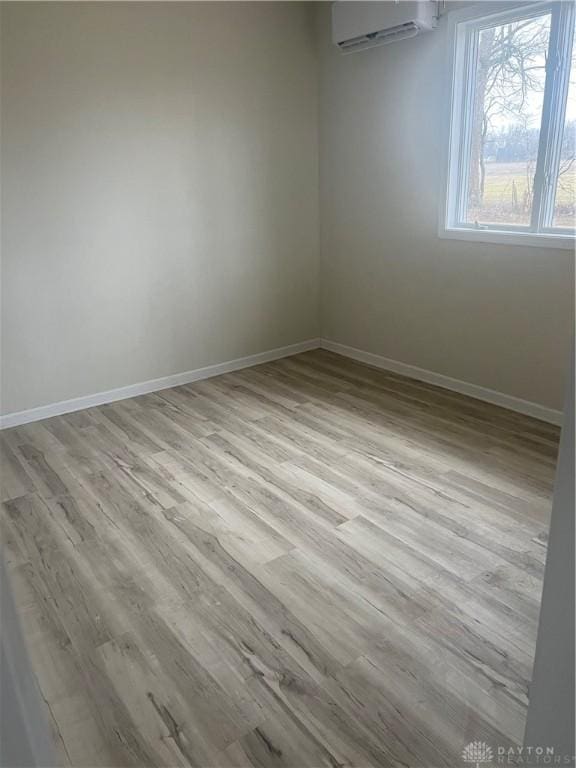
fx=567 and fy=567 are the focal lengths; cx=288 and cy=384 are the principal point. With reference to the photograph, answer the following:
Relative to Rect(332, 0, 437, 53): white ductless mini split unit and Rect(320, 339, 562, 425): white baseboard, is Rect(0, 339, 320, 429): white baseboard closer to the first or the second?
Rect(320, 339, 562, 425): white baseboard

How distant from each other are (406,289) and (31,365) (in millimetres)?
2544

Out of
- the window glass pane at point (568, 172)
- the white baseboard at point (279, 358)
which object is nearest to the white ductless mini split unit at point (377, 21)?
the window glass pane at point (568, 172)

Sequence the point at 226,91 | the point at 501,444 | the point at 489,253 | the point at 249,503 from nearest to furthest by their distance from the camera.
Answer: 1. the point at 249,503
2. the point at 501,444
3. the point at 489,253
4. the point at 226,91

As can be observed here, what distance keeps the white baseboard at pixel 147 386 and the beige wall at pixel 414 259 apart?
52 cm

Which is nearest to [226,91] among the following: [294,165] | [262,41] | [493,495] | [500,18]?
[262,41]

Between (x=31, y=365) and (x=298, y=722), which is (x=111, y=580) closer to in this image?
(x=298, y=722)

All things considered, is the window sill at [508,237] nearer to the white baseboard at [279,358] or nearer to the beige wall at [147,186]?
the white baseboard at [279,358]

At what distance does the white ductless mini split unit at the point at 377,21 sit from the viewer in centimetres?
328

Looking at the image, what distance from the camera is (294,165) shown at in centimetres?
434

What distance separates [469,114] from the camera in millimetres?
3412

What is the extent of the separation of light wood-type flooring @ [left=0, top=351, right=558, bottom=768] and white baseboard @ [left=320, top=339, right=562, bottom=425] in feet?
0.37

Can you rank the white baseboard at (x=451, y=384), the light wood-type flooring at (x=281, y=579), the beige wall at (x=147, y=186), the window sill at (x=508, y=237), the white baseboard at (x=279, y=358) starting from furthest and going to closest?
the white baseboard at (x=279, y=358)
the white baseboard at (x=451, y=384)
the beige wall at (x=147, y=186)
the window sill at (x=508, y=237)
the light wood-type flooring at (x=281, y=579)

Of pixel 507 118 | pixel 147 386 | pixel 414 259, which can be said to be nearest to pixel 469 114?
pixel 507 118

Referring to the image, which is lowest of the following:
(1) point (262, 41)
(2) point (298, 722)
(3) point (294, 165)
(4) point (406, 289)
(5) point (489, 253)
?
(2) point (298, 722)
